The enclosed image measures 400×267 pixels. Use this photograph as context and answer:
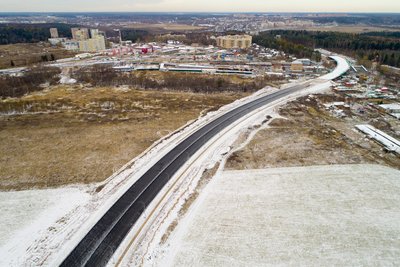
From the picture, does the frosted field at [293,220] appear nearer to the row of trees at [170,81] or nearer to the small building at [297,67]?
the row of trees at [170,81]

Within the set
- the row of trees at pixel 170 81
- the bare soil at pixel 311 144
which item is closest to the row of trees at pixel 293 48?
the row of trees at pixel 170 81

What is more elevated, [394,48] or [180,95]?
[394,48]

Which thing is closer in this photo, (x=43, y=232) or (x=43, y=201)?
(x=43, y=232)

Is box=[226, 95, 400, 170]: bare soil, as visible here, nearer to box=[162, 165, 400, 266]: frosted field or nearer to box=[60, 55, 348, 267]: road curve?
box=[162, 165, 400, 266]: frosted field

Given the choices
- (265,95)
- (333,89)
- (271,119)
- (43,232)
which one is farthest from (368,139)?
(43,232)

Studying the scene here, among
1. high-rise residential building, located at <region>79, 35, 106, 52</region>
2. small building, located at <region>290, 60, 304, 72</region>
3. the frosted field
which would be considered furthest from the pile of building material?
high-rise residential building, located at <region>79, 35, 106, 52</region>

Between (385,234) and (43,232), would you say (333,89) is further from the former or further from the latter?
(43,232)

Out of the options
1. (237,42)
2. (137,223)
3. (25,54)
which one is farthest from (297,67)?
(25,54)

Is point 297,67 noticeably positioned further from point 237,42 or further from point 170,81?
point 237,42
